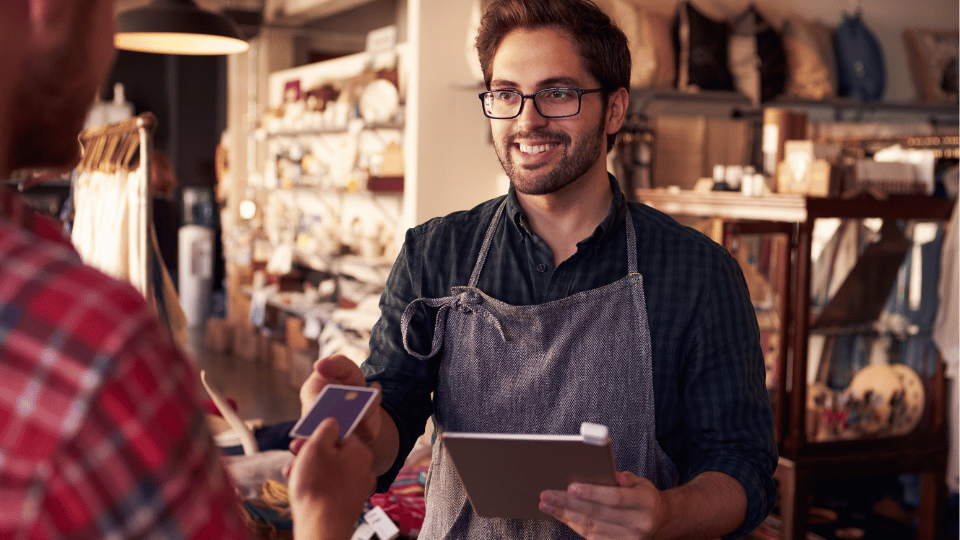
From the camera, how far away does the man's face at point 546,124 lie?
169cm

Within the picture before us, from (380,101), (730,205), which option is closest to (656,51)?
(730,205)

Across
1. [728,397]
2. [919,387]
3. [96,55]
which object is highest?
[96,55]

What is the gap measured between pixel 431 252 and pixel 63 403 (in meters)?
1.33

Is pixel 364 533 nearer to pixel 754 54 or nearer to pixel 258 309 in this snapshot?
pixel 754 54

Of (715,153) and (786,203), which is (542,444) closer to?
(786,203)

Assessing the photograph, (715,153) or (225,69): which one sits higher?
(225,69)

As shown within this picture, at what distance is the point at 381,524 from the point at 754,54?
4091 mm

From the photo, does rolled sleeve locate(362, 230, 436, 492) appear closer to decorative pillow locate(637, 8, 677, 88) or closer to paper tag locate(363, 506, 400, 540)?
paper tag locate(363, 506, 400, 540)

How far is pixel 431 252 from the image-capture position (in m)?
1.80

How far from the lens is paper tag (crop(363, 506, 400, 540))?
2328 millimetres

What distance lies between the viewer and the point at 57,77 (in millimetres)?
545

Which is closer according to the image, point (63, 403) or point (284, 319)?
point (63, 403)

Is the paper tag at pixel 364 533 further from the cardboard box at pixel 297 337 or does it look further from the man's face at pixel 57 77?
the cardboard box at pixel 297 337

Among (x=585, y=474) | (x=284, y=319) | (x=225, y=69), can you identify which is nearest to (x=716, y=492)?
→ (x=585, y=474)
